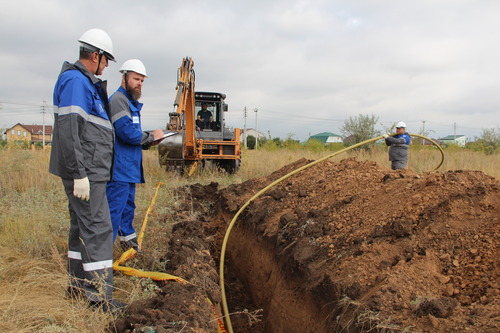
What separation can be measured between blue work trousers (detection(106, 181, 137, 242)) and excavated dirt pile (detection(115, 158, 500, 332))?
556 millimetres

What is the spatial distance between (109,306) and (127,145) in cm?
164

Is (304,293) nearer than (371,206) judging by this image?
Yes

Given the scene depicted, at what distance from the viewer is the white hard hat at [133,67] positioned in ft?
13.2

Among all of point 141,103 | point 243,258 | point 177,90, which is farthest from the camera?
point 177,90

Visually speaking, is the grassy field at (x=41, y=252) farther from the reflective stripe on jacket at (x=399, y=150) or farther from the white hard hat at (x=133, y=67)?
the reflective stripe on jacket at (x=399, y=150)

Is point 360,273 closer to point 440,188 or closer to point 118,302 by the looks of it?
point 440,188

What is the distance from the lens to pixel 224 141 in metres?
11.5

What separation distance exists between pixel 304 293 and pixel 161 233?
6.81ft

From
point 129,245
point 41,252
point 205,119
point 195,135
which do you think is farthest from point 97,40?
point 205,119

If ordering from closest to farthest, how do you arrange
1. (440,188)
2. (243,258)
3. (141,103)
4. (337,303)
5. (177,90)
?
(337,303) → (440,188) → (141,103) → (243,258) → (177,90)

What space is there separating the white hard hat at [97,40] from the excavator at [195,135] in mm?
4526

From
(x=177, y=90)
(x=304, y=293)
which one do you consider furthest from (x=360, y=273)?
(x=177, y=90)

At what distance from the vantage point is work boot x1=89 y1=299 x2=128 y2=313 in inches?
107

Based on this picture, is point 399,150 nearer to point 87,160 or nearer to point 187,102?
point 187,102
